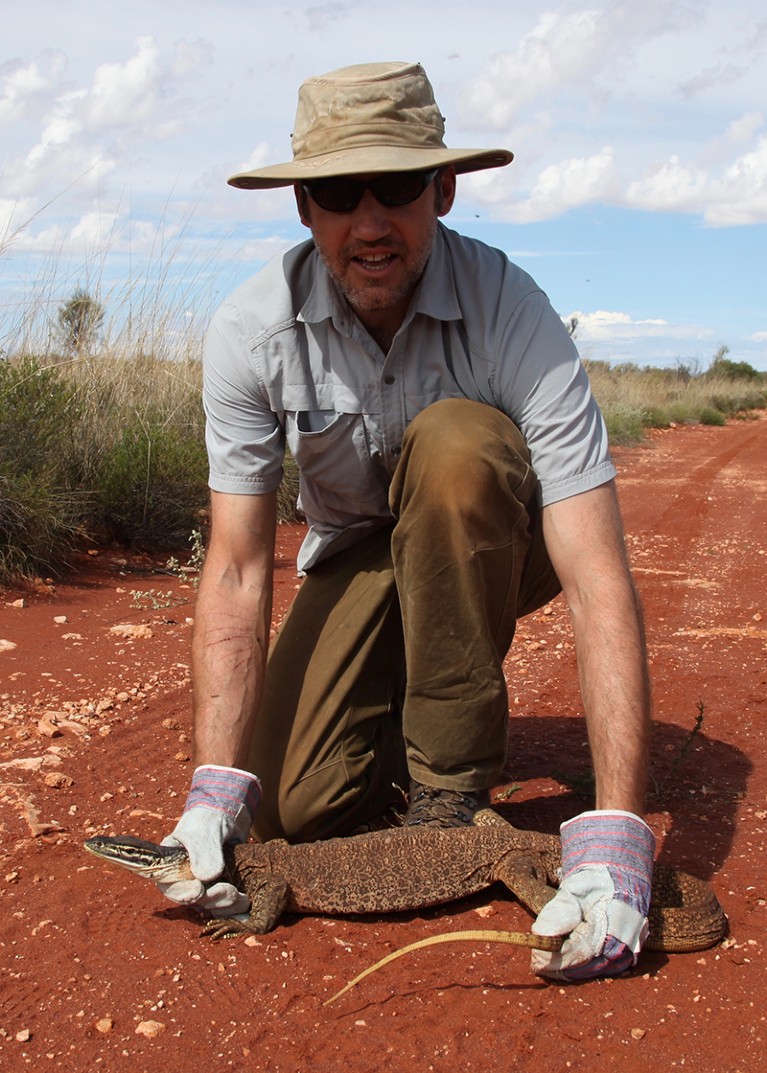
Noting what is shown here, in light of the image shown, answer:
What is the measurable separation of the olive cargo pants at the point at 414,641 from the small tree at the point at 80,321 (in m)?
5.24

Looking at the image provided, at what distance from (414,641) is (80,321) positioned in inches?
247

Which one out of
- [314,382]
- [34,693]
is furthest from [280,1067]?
[34,693]

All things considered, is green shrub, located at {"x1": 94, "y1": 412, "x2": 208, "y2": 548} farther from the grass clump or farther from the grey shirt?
the grass clump

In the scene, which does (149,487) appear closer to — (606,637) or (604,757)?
(606,637)

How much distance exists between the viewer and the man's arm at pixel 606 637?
7.96 ft

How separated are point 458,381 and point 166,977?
1664 mm

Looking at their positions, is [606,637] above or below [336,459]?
below

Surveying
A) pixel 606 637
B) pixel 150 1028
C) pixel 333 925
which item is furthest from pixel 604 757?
pixel 150 1028

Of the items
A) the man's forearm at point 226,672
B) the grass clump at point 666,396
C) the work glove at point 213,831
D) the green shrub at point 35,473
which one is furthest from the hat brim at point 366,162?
the grass clump at point 666,396

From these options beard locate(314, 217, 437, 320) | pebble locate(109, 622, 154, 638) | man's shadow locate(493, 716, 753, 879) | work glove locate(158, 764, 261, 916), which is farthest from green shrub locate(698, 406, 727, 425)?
work glove locate(158, 764, 261, 916)

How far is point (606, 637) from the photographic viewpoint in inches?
100

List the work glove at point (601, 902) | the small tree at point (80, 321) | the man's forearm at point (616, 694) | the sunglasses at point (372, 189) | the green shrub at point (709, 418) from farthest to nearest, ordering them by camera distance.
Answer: the green shrub at point (709, 418)
the small tree at point (80, 321)
the sunglasses at point (372, 189)
the man's forearm at point (616, 694)
the work glove at point (601, 902)

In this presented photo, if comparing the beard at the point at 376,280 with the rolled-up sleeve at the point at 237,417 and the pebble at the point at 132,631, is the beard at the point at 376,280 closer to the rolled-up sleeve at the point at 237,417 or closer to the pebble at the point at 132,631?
the rolled-up sleeve at the point at 237,417

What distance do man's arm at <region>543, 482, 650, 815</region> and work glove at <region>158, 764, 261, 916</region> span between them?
87 centimetres
